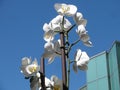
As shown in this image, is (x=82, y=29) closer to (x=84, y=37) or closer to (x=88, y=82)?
(x=84, y=37)

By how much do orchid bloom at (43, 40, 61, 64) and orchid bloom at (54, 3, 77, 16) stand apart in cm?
17

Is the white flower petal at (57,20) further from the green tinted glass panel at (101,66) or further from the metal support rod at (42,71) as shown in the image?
the green tinted glass panel at (101,66)

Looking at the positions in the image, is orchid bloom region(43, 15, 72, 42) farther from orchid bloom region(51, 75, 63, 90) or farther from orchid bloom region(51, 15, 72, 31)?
orchid bloom region(51, 75, 63, 90)

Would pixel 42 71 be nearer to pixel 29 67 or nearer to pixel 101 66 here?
pixel 29 67

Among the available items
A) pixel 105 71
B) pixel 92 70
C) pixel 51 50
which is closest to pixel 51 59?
pixel 51 50

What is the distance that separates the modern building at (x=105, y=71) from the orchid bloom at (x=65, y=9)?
13606 millimetres

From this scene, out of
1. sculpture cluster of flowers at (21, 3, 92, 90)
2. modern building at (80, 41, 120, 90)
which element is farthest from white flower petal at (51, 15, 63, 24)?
modern building at (80, 41, 120, 90)

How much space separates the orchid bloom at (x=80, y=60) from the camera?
2232 mm

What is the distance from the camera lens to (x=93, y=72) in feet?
57.4

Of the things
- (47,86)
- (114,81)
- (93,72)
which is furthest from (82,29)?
(93,72)

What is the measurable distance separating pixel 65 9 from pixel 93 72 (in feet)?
49.9

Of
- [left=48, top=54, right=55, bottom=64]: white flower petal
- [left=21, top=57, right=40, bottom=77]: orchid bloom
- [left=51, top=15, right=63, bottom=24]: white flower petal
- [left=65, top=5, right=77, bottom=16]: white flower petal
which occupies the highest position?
[left=65, top=5, right=77, bottom=16]: white flower petal

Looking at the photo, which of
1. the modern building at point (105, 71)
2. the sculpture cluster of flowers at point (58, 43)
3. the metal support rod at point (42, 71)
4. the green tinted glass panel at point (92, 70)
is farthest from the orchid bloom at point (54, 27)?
the green tinted glass panel at point (92, 70)

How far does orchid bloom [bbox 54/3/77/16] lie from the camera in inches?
91.8
